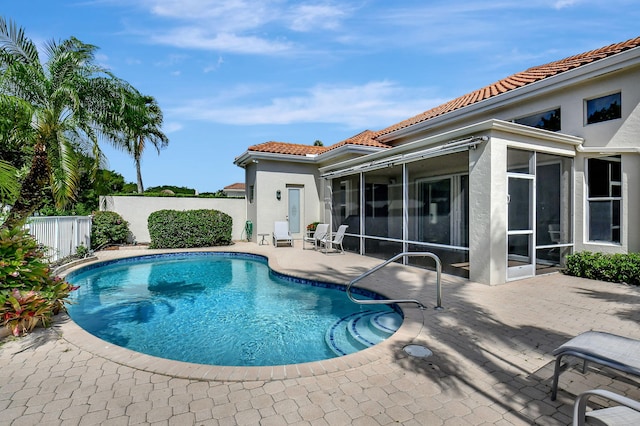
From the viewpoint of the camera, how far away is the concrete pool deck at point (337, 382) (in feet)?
9.00

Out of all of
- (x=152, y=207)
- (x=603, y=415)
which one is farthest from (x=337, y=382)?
(x=152, y=207)

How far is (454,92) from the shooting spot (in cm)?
1591

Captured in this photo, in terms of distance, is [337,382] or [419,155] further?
[419,155]

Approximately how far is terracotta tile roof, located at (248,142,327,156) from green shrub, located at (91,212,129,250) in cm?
681

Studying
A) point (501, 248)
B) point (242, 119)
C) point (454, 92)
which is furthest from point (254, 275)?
point (454, 92)

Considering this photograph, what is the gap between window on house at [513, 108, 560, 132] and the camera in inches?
376

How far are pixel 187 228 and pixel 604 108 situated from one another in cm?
1548

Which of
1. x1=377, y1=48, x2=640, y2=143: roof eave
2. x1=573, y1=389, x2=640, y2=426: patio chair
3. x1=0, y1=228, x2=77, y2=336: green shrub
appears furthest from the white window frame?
x1=0, y1=228, x2=77, y2=336: green shrub

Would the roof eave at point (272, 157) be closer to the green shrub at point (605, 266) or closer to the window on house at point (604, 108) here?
the window on house at point (604, 108)

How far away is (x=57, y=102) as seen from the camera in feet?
38.4

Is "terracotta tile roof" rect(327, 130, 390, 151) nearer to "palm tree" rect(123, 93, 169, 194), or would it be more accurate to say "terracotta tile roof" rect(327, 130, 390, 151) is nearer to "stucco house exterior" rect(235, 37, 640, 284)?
"stucco house exterior" rect(235, 37, 640, 284)

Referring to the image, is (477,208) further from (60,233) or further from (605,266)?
(60,233)

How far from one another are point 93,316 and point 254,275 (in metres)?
4.47

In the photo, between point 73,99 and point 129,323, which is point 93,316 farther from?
point 73,99
